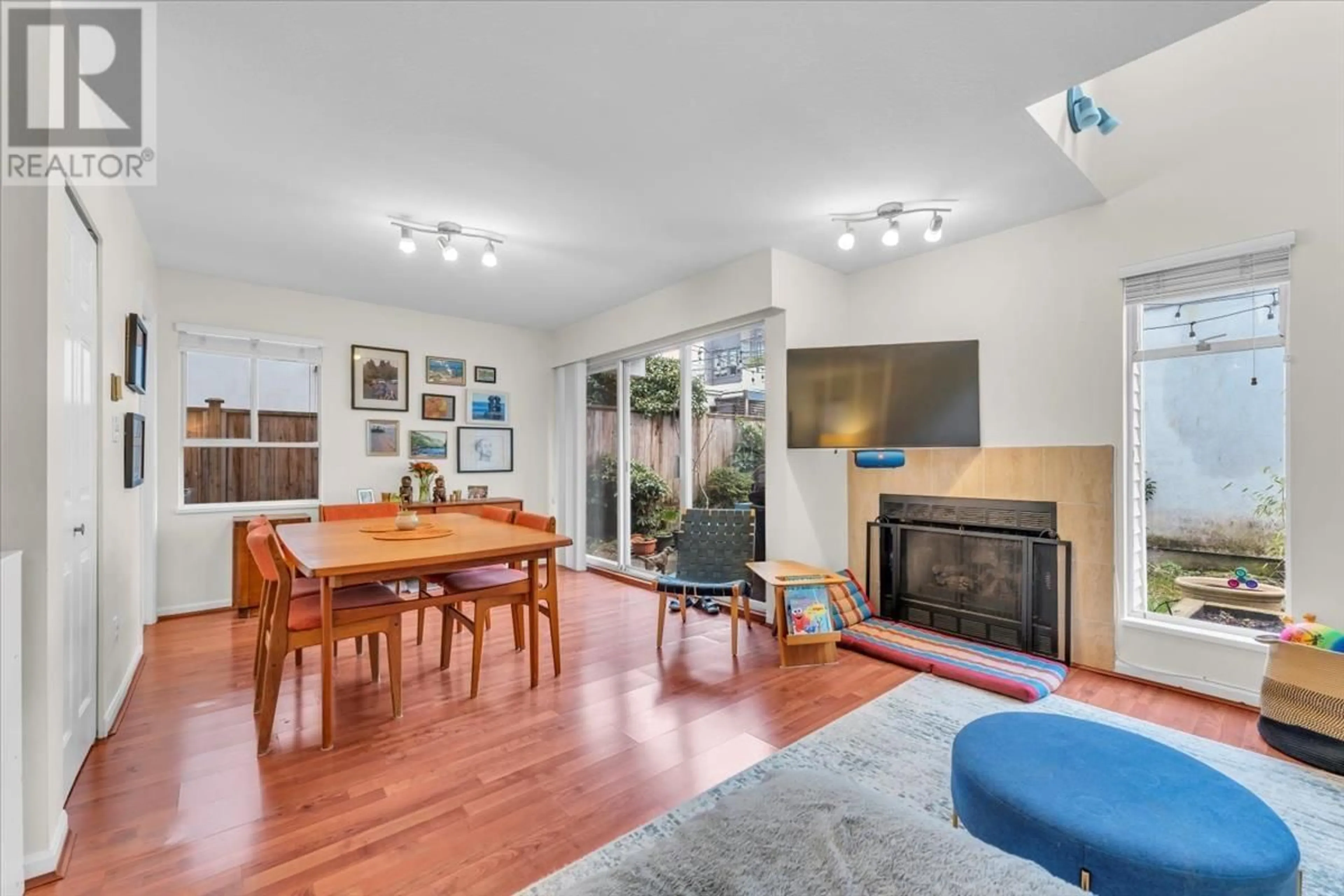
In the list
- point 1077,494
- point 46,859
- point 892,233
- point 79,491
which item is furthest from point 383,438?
point 1077,494

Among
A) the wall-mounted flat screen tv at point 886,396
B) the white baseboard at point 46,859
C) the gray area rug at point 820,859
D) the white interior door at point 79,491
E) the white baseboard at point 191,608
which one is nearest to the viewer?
the gray area rug at point 820,859

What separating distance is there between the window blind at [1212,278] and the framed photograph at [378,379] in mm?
5464

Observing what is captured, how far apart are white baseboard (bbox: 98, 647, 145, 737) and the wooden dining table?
0.84m

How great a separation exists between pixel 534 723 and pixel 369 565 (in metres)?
1.02

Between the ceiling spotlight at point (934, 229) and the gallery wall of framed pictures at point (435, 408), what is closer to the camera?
the ceiling spotlight at point (934, 229)

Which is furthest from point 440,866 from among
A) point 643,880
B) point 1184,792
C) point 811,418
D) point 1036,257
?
point 1036,257

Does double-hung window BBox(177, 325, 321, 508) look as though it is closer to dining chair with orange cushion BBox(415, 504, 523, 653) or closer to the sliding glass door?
dining chair with orange cushion BBox(415, 504, 523, 653)

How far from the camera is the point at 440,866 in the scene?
165 cm

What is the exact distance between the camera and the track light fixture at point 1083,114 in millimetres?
2600

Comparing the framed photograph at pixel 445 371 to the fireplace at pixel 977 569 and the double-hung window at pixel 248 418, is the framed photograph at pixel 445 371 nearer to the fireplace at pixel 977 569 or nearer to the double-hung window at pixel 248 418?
the double-hung window at pixel 248 418

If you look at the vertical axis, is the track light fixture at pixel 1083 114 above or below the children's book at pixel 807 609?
above

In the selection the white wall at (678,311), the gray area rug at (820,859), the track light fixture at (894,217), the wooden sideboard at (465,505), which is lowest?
the gray area rug at (820,859)

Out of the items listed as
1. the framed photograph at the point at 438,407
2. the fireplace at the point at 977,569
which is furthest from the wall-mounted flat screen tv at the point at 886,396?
the framed photograph at the point at 438,407

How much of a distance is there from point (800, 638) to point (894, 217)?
2.49 m
